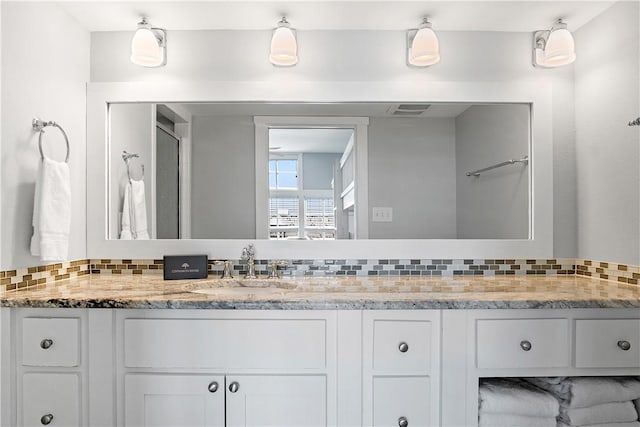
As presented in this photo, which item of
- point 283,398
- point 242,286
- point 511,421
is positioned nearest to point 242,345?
point 283,398

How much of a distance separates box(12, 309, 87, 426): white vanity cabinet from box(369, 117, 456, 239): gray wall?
1331 mm

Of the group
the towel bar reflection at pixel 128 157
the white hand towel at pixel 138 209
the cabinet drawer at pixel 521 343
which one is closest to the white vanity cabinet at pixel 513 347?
the cabinet drawer at pixel 521 343

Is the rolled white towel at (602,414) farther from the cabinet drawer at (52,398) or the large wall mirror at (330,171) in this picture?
the cabinet drawer at (52,398)

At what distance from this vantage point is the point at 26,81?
1570 mm

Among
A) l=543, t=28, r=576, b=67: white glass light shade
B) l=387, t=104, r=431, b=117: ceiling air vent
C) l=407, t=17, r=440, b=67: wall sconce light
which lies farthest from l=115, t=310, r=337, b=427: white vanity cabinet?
l=543, t=28, r=576, b=67: white glass light shade

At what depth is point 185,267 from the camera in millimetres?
1839

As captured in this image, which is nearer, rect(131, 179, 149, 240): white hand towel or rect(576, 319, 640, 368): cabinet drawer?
rect(576, 319, 640, 368): cabinet drawer

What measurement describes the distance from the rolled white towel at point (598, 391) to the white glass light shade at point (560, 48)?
140 centimetres

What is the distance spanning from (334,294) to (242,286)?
587mm

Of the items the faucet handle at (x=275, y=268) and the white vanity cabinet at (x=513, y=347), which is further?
the faucet handle at (x=275, y=268)

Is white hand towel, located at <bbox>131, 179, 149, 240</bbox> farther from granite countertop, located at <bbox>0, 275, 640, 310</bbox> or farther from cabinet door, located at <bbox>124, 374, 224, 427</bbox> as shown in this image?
cabinet door, located at <bbox>124, 374, 224, 427</bbox>

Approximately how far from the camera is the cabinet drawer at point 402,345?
133cm

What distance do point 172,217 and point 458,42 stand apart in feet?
5.70

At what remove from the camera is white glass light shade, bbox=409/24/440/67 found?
1.78 meters
